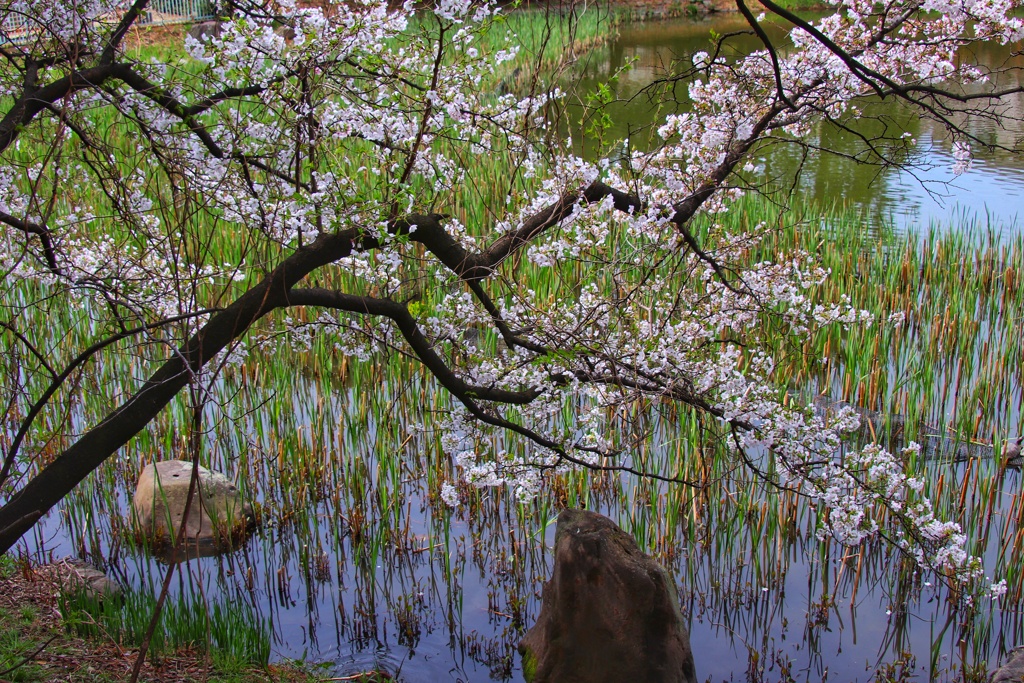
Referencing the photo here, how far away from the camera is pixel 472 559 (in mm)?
4434

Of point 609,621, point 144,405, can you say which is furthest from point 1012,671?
point 144,405

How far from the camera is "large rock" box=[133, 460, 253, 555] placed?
446 centimetres

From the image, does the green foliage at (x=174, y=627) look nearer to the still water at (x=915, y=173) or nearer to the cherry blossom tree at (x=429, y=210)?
the cherry blossom tree at (x=429, y=210)

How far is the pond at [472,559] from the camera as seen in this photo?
150 inches

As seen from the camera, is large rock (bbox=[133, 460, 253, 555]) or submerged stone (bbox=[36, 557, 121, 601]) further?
large rock (bbox=[133, 460, 253, 555])

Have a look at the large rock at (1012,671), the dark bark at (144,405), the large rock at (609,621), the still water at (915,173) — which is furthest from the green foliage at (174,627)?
the still water at (915,173)

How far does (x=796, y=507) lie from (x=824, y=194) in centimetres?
744

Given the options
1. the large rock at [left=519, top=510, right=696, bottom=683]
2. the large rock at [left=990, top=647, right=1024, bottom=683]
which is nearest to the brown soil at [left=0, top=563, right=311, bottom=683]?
the large rock at [left=519, top=510, right=696, bottom=683]

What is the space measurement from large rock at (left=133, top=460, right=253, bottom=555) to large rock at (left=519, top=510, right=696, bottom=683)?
1911 millimetres

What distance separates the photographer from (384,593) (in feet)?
13.2

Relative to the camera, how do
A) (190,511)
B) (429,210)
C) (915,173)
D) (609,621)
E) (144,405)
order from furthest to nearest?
(915,173) → (190,511) → (609,621) → (429,210) → (144,405)

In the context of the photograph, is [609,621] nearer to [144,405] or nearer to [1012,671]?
[1012,671]

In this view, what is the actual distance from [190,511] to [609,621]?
2.39 metres

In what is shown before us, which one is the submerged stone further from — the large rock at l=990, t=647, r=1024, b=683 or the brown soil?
the large rock at l=990, t=647, r=1024, b=683
